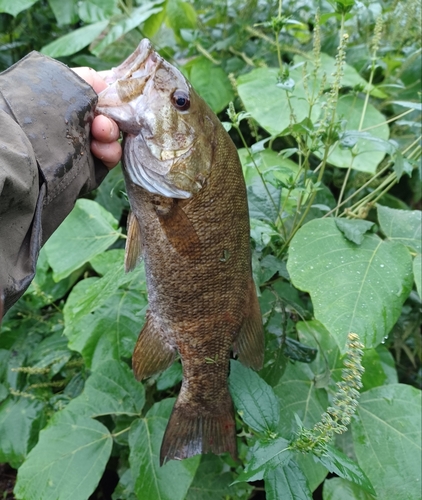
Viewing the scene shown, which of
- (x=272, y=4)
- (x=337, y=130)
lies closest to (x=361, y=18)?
(x=272, y=4)

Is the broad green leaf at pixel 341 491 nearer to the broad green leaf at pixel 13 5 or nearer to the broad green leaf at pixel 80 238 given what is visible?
the broad green leaf at pixel 80 238

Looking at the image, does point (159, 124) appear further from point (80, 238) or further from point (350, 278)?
point (80, 238)

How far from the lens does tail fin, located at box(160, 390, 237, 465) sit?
127cm

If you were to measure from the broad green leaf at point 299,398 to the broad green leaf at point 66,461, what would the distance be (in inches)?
19.4

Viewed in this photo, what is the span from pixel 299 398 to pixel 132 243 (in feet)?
2.13

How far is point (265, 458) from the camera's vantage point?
940 millimetres

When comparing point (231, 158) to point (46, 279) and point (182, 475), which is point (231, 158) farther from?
point (46, 279)

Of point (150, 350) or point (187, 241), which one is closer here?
point (187, 241)

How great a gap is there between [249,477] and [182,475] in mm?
507

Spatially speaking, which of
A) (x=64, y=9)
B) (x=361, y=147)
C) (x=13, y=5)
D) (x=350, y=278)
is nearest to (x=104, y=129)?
(x=350, y=278)

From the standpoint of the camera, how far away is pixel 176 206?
109 centimetres

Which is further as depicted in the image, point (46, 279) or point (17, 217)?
point (46, 279)

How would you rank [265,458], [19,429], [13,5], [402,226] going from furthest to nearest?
[13,5] → [19,429] → [402,226] → [265,458]

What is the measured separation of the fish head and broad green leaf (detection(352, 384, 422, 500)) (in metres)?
0.82
